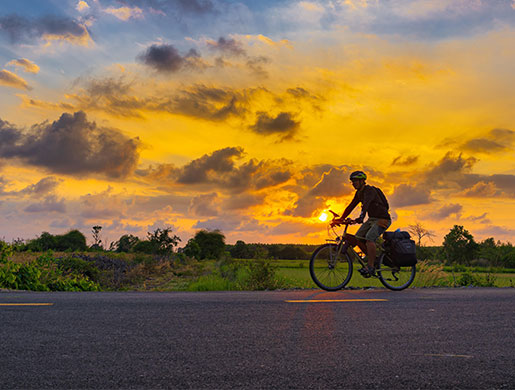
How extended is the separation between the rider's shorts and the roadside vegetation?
60.8 inches

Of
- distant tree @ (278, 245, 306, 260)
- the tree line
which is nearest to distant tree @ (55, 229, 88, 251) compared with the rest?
the tree line

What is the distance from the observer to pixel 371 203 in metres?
12.1

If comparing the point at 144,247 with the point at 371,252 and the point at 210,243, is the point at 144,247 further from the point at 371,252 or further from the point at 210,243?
the point at 371,252

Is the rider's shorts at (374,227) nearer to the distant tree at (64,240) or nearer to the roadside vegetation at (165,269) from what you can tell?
the roadside vegetation at (165,269)

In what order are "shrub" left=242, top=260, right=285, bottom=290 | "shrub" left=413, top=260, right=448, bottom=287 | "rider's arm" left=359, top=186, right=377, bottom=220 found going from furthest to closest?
"shrub" left=242, top=260, right=285, bottom=290 < "shrub" left=413, top=260, right=448, bottom=287 < "rider's arm" left=359, top=186, right=377, bottom=220

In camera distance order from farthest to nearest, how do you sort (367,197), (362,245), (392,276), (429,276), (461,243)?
(461,243) < (429,276) < (392,276) < (362,245) < (367,197)

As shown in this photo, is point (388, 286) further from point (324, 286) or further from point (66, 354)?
point (66, 354)

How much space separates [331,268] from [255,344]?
21.4 feet

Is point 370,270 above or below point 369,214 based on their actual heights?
below

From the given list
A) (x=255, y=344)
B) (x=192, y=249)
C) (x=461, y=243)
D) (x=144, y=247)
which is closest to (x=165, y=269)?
(x=144, y=247)

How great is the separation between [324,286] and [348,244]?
1158mm

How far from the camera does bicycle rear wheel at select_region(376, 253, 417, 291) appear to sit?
12586mm

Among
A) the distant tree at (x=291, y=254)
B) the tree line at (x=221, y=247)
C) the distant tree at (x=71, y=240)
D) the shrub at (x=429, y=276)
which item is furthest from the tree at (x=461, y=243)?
the shrub at (x=429, y=276)

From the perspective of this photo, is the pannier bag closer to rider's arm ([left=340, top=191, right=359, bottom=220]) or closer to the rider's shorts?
the rider's shorts
